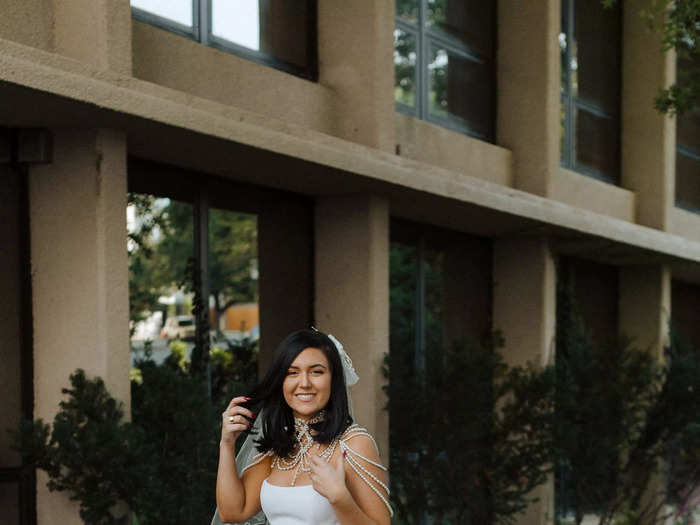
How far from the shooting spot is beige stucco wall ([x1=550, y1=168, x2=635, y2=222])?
36.8 feet

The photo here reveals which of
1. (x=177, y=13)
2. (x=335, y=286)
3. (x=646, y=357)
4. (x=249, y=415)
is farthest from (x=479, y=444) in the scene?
(x=249, y=415)

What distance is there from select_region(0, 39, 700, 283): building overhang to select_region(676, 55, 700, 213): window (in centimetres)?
441

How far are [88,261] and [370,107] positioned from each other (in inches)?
118

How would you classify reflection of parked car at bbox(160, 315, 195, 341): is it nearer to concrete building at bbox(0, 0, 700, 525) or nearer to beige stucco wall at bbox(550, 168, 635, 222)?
concrete building at bbox(0, 0, 700, 525)

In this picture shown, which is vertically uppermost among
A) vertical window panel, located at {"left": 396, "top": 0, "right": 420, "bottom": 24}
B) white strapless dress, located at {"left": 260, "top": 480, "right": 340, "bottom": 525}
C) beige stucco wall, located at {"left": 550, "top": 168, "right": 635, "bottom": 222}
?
vertical window panel, located at {"left": 396, "top": 0, "right": 420, "bottom": 24}

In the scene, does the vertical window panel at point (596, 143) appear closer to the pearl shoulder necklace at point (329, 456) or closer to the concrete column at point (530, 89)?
the concrete column at point (530, 89)

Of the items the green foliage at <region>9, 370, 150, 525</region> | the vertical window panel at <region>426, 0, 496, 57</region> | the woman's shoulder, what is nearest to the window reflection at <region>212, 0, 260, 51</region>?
the vertical window panel at <region>426, 0, 496, 57</region>

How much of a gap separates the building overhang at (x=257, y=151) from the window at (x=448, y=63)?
1.09 m

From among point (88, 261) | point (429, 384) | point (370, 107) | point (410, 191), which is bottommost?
point (429, 384)

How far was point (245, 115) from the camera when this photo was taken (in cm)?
629

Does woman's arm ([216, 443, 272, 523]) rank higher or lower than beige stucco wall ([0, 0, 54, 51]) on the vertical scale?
lower

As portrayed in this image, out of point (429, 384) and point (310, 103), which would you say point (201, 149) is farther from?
point (429, 384)

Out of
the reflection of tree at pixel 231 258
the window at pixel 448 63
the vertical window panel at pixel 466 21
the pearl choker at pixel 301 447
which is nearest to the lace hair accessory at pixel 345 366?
the pearl choker at pixel 301 447

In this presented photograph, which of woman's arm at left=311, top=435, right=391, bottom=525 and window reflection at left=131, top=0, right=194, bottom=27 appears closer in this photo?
woman's arm at left=311, top=435, right=391, bottom=525
